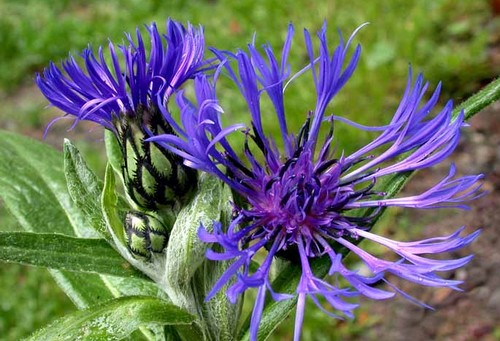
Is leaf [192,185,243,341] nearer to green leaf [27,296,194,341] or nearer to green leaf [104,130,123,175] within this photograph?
green leaf [27,296,194,341]

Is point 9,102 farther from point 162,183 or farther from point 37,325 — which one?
point 162,183

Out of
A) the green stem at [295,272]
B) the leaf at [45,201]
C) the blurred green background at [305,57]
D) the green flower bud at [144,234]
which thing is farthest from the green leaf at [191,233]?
the blurred green background at [305,57]

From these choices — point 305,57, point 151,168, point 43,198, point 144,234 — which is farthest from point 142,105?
point 305,57

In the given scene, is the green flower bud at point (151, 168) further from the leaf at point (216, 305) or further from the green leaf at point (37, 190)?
the green leaf at point (37, 190)

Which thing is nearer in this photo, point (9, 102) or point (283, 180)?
point (283, 180)

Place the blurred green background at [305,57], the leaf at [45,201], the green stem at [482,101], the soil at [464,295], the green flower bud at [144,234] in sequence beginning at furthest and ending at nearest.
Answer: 1. the blurred green background at [305,57]
2. the soil at [464,295]
3. the leaf at [45,201]
4. the green stem at [482,101]
5. the green flower bud at [144,234]

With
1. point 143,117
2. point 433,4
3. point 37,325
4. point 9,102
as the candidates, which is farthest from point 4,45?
point 143,117
